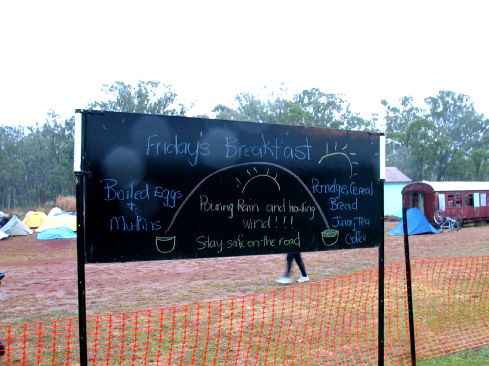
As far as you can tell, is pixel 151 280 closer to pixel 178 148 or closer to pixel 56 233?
pixel 178 148

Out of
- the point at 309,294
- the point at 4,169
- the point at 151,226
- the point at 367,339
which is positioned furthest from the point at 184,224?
the point at 4,169

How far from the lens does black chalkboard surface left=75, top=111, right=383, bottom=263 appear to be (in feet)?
10.1

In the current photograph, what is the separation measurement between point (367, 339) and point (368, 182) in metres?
2.19

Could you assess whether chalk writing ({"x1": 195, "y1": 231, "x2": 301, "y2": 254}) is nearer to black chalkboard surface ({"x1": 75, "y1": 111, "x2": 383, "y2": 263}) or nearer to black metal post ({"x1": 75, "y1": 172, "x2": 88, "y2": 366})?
black chalkboard surface ({"x1": 75, "y1": 111, "x2": 383, "y2": 263})

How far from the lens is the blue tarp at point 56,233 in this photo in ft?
74.7

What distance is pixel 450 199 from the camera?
25.9 m

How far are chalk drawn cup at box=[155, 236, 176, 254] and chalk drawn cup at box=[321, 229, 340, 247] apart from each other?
49.4 inches

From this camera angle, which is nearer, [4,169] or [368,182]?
[368,182]

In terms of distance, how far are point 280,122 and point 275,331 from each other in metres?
43.0

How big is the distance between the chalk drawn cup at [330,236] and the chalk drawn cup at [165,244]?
1.25 metres

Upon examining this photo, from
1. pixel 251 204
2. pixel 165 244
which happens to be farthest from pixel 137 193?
pixel 251 204

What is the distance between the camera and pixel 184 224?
3373 millimetres

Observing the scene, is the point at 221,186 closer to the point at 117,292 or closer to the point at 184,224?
the point at 184,224

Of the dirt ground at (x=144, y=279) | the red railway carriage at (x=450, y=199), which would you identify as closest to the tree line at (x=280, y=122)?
the red railway carriage at (x=450, y=199)
